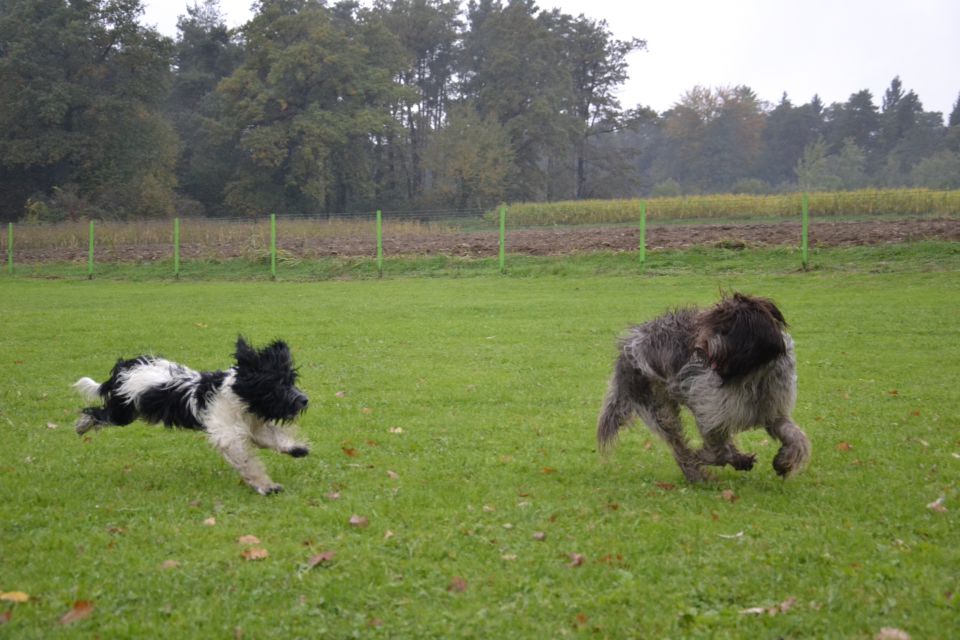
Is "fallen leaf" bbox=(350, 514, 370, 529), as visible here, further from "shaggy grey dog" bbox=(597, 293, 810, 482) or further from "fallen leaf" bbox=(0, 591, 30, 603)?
"shaggy grey dog" bbox=(597, 293, 810, 482)

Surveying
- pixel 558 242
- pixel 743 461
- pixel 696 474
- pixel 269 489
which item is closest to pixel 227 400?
pixel 269 489

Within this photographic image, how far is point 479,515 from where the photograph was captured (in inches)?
223

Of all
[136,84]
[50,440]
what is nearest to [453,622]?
[50,440]

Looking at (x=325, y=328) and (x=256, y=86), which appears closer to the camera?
(x=325, y=328)

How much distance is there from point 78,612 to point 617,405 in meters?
4.05

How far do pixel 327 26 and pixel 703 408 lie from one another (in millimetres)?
59859

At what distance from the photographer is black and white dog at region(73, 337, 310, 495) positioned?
21.6ft

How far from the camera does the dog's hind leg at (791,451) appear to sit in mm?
6039

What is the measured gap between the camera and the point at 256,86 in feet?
198

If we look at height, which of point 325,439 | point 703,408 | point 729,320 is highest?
point 729,320

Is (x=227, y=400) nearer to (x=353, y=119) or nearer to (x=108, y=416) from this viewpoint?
(x=108, y=416)

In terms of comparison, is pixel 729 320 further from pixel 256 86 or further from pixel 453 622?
pixel 256 86

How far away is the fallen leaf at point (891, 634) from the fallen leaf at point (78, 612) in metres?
3.59

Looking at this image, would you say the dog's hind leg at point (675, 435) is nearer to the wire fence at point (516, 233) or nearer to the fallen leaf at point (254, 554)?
the fallen leaf at point (254, 554)
